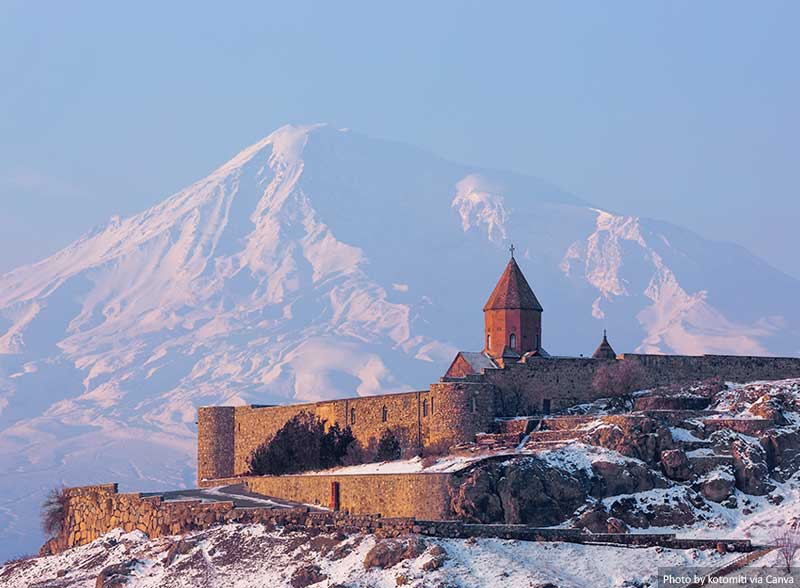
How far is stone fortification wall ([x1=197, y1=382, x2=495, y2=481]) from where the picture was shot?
86250mm

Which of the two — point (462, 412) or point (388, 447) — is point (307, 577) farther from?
point (388, 447)

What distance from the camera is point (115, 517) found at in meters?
86.1

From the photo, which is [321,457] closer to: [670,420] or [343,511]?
[343,511]

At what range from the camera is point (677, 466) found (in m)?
78.7

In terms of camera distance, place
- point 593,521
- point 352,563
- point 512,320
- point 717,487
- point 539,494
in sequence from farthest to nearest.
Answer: point 512,320
point 717,487
point 539,494
point 593,521
point 352,563

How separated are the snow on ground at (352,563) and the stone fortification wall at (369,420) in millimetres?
13259

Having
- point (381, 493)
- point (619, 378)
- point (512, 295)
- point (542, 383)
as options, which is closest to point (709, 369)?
point (619, 378)

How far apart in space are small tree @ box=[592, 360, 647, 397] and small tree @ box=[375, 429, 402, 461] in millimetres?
10326

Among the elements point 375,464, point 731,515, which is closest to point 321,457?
point 375,464

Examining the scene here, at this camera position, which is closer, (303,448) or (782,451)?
(782,451)

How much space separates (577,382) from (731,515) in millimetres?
16110

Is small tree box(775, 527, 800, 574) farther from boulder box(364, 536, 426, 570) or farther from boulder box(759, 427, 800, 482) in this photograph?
boulder box(364, 536, 426, 570)

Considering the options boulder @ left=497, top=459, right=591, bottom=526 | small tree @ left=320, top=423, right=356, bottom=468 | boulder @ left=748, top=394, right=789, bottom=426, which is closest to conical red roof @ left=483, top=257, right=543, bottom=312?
small tree @ left=320, top=423, right=356, bottom=468

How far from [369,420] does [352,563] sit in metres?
22.5
